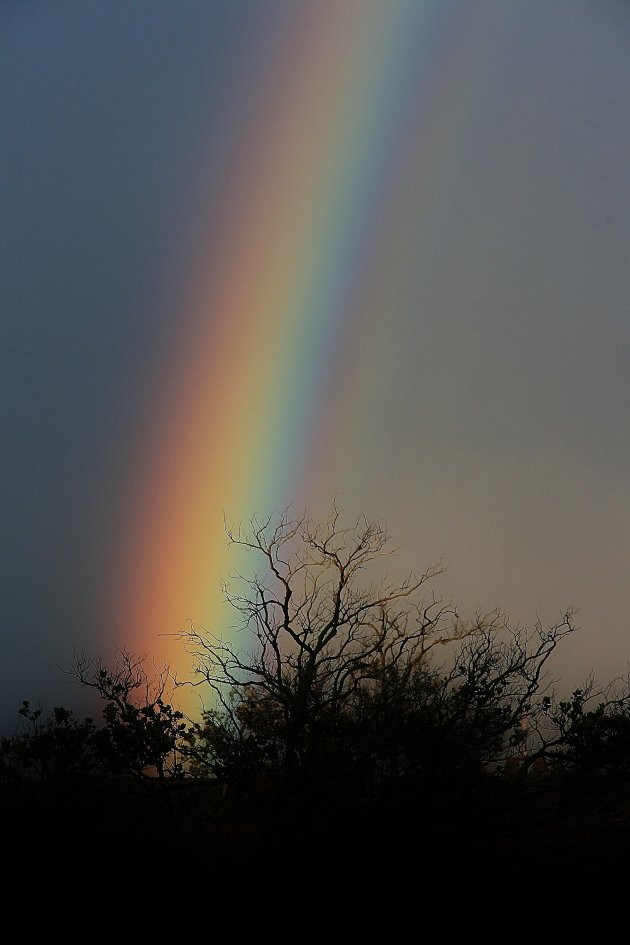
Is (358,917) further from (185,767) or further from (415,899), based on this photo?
(185,767)

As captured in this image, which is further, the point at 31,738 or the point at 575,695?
the point at 31,738

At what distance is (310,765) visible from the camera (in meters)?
12.9

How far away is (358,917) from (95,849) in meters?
5.03

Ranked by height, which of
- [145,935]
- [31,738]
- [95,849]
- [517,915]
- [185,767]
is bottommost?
[517,915]

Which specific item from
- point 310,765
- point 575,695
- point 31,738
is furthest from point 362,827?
point 31,738

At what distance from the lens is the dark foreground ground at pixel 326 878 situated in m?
12.1

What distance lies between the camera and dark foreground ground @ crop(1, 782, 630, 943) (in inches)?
475

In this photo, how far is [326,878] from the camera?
1213 cm

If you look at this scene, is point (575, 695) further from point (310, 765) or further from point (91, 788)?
point (91, 788)

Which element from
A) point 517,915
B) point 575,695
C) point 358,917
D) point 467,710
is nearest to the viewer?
point 358,917

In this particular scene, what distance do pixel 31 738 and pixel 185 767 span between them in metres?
3.34

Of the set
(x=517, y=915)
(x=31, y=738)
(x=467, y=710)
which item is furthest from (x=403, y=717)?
(x=31, y=738)

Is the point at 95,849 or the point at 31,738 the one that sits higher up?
the point at 31,738

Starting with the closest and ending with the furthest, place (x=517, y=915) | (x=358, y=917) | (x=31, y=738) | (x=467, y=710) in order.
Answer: (x=358, y=917) < (x=517, y=915) < (x=467, y=710) < (x=31, y=738)
